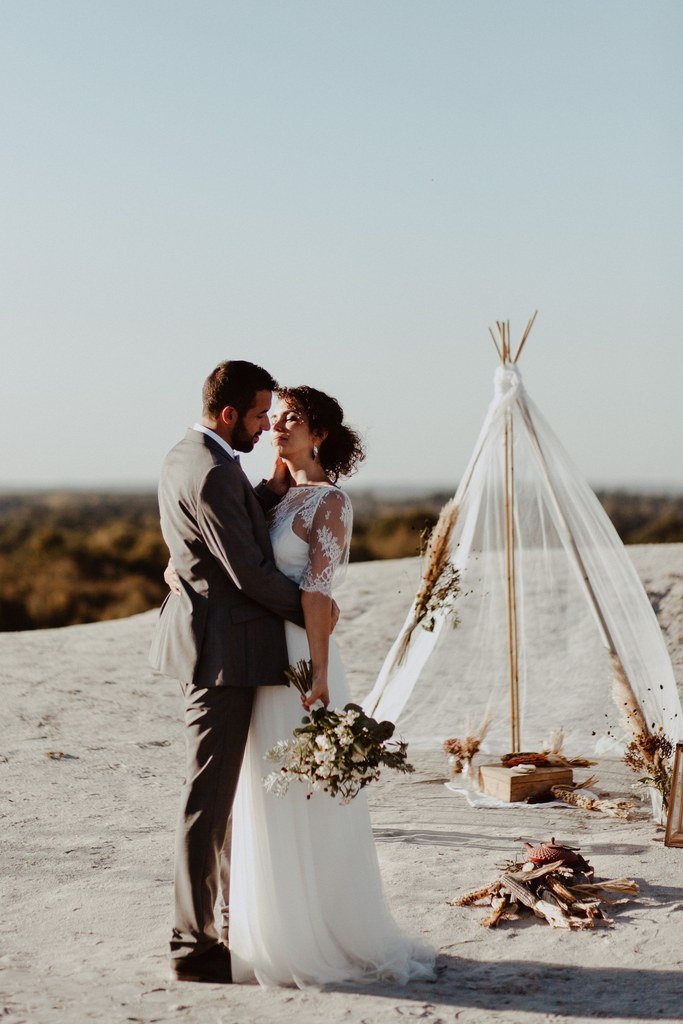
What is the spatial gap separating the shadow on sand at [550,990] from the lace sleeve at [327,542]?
3.82 feet

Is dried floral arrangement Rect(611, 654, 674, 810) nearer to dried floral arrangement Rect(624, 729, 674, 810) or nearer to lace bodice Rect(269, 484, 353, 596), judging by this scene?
dried floral arrangement Rect(624, 729, 674, 810)

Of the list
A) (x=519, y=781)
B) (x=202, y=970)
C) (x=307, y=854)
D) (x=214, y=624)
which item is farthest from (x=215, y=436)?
(x=519, y=781)

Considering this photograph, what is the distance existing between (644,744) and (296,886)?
249 centimetres

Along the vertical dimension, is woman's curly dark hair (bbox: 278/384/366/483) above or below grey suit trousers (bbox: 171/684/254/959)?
above

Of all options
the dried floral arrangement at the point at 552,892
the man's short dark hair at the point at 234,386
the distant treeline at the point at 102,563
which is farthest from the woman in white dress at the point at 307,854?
the distant treeline at the point at 102,563

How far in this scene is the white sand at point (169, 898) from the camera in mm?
2945

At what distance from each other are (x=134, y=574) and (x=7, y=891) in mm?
15620

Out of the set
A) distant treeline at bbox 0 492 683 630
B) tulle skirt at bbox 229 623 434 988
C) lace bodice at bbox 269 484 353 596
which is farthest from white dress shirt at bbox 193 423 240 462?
distant treeline at bbox 0 492 683 630

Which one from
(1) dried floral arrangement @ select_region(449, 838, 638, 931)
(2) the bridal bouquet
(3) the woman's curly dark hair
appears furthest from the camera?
(1) dried floral arrangement @ select_region(449, 838, 638, 931)

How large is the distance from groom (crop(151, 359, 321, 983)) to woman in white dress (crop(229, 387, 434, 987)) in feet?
0.22

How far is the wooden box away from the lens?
5.41 m

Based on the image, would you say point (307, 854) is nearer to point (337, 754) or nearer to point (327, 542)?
point (337, 754)

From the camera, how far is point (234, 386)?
3119mm

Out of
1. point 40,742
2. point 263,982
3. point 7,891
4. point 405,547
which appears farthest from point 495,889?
point 405,547
